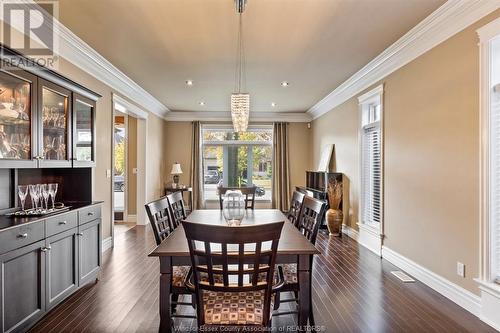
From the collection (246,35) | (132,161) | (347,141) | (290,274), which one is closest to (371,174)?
(347,141)

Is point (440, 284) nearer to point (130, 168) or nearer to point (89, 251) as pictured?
point (89, 251)

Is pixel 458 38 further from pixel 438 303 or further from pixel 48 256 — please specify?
pixel 48 256

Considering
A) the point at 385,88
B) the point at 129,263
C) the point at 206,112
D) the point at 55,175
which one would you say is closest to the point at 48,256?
the point at 55,175

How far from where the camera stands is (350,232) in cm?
547

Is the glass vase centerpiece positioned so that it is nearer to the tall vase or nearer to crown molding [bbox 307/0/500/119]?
crown molding [bbox 307/0/500/119]

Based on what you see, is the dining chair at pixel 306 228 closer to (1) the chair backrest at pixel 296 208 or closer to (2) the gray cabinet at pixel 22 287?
(1) the chair backrest at pixel 296 208

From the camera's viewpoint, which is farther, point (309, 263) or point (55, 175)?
point (55, 175)

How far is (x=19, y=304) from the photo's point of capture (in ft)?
6.84

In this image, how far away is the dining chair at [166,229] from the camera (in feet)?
6.71

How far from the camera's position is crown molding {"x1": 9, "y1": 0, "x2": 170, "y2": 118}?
10.4ft

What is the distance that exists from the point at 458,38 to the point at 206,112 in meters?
6.15

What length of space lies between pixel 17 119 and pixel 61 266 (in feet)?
4.26

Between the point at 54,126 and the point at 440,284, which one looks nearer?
the point at 54,126

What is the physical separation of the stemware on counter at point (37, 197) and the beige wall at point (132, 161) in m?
4.11
